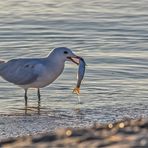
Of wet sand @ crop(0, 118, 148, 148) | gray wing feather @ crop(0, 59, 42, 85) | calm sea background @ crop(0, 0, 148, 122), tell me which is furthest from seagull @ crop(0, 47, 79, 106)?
wet sand @ crop(0, 118, 148, 148)

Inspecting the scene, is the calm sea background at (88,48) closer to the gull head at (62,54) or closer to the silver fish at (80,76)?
the silver fish at (80,76)

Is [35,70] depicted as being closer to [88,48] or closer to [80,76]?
[80,76]

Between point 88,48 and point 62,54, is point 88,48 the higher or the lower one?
the lower one

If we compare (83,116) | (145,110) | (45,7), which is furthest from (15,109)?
(45,7)

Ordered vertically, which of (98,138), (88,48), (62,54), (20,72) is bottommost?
(88,48)

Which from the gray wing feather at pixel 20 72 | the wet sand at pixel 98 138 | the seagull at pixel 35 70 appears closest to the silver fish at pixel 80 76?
the seagull at pixel 35 70

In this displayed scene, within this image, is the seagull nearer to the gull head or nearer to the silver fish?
the gull head

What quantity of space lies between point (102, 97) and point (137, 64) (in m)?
1.98

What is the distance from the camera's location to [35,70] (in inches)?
526

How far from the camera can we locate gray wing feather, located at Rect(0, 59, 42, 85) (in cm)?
1338

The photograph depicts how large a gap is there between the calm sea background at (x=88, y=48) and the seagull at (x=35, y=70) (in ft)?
0.81

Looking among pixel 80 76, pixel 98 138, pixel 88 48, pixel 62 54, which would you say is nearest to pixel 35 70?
pixel 62 54

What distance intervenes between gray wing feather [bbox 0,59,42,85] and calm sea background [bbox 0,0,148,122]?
26 centimetres

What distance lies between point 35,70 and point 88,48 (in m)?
3.07
